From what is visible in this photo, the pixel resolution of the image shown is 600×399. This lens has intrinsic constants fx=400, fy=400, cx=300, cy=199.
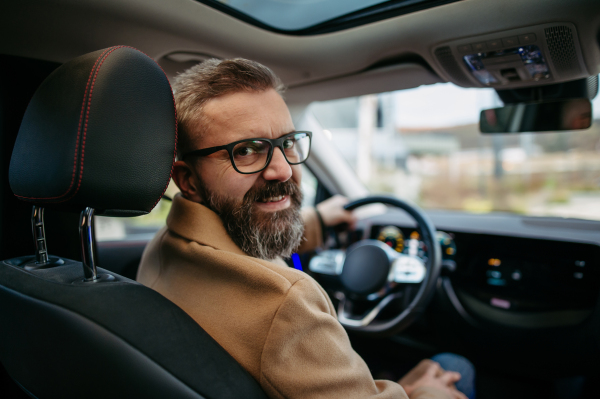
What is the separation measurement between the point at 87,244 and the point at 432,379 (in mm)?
1339

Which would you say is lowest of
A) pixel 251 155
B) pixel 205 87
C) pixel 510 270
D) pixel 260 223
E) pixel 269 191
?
pixel 510 270

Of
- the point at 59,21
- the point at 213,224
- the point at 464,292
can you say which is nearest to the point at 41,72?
the point at 59,21

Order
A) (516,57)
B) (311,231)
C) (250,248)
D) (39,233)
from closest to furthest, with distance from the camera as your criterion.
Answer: (39,233) → (250,248) → (516,57) → (311,231)

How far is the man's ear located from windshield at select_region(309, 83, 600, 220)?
4253mm

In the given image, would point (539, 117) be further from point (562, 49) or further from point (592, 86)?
point (562, 49)

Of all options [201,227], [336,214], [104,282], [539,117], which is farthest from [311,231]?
[104,282]

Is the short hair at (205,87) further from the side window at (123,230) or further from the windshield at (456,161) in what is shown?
the windshield at (456,161)

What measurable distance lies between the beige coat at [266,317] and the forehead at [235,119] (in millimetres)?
249

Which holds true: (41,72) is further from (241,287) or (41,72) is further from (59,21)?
(241,287)

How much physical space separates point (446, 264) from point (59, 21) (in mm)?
2235

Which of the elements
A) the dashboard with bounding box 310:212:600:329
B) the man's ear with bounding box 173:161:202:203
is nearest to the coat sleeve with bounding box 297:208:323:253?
the dashboard with bounding box 310:212:600:329

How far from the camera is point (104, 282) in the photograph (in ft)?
3.22

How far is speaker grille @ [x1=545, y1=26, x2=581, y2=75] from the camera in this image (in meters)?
1.40

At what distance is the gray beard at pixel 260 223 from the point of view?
126 cm
